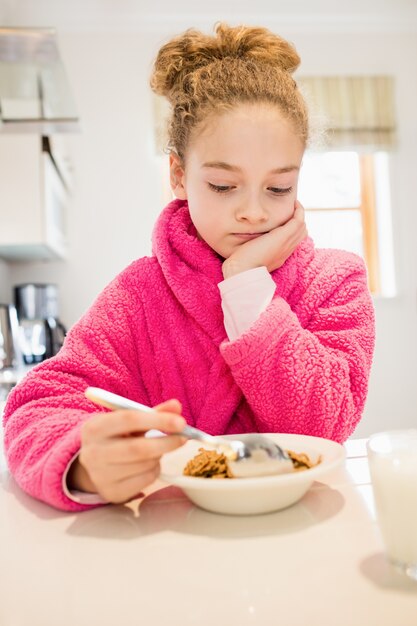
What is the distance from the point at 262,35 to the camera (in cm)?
97

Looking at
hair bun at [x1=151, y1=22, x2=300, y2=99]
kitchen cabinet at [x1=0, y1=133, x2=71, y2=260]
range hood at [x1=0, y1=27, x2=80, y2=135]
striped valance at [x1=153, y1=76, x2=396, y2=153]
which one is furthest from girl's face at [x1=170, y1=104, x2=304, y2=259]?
striped valance at [x1=153, y1=76, x2=396, y2=153]

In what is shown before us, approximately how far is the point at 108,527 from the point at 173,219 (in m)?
0.63

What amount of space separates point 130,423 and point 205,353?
1.46 feet

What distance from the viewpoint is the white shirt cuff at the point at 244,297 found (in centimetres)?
85

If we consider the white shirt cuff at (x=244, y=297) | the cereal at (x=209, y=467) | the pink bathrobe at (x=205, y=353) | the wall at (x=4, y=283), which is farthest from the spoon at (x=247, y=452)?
the wall at (x=4, y=283)

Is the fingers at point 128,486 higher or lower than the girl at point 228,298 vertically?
lower

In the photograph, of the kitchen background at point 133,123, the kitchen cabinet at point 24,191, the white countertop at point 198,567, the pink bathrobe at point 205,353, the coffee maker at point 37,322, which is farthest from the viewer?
the kitchen background at point 133,123

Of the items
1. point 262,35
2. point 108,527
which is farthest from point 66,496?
point 262,35

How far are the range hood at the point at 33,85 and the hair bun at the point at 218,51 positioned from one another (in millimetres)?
546

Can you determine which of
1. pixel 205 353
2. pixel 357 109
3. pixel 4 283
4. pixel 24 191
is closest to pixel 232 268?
pixel 205 353

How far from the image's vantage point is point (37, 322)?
9.46ft

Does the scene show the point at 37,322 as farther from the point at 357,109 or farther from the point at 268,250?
the point at 357,109

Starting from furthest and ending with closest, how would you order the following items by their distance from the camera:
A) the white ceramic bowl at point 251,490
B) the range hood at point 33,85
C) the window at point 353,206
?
the window at point 353,206
the range hood at point 33,85
the white ceramic bowl at point 251,490

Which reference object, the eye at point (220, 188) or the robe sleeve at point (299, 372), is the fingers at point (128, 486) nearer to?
the robe sleeve at point (299, 372)
